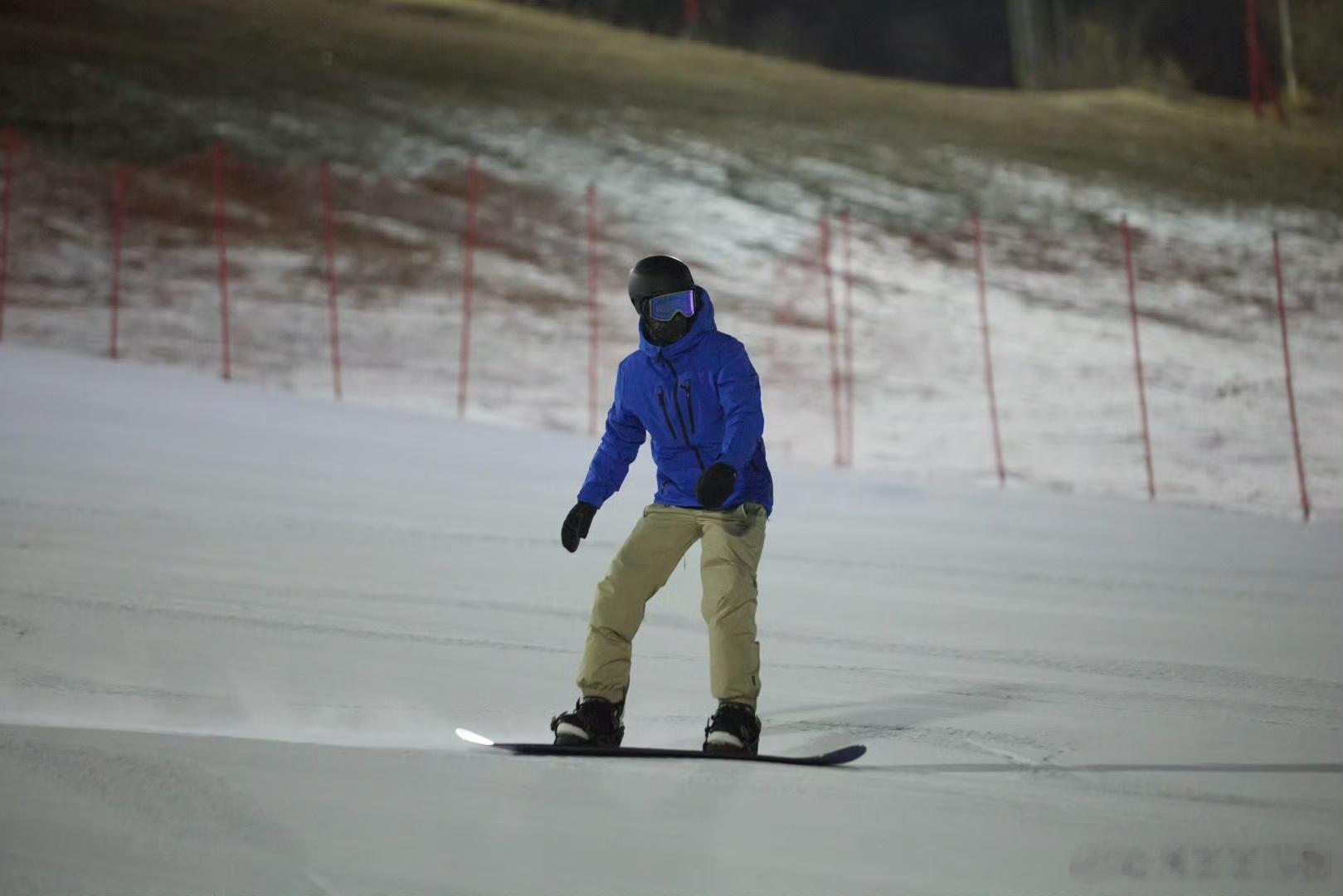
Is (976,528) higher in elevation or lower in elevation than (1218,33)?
lower

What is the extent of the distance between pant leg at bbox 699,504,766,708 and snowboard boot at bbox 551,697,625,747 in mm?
→ 278

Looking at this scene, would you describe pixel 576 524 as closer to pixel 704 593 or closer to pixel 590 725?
pixel 704 593

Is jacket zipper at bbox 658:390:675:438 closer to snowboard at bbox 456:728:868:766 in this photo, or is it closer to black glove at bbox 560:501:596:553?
black glove at bbox 560:501:596:553

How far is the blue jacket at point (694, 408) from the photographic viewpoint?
13.1ft

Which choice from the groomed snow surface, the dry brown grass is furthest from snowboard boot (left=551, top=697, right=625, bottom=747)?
the dry brown grass

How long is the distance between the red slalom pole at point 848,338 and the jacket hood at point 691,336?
8457 millimetres

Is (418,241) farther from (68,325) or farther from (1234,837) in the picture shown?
(1234,837)

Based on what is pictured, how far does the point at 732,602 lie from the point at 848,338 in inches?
542

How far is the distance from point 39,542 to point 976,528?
5273 mm

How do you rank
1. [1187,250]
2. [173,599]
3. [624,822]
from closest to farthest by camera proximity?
[624,822]
[173,599]
[1187,250]

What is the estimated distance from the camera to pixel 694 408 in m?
4.04

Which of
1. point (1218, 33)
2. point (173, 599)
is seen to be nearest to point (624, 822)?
point (173, 599)

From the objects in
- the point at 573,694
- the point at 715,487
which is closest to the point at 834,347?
the point at 573,694

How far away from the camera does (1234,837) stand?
143 inches
